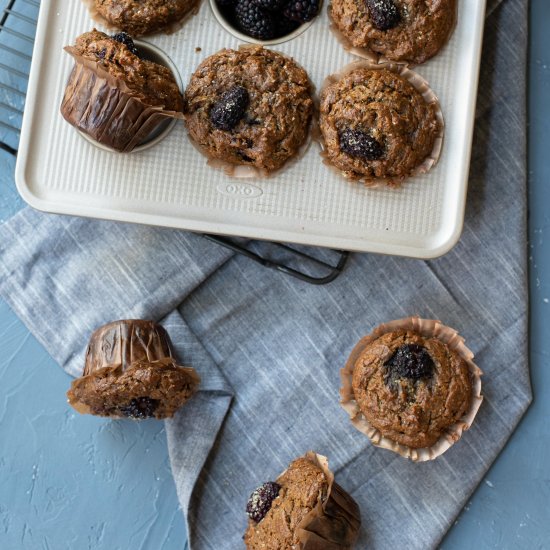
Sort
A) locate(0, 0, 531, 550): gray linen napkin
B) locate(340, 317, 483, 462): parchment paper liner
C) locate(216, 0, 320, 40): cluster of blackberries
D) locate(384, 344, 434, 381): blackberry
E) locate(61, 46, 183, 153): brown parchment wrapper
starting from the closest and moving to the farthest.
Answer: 1. locate(61, 46, 183, 153): brown parchment wrapper
2. locate(216, 0, 320, 40): cluster of blackberries
3. locate(384, 344, 434, 381): blackberry
4. locate(340, 317, 483, 462): parchment paper liner
5. locate(0, 0, 531, 550): gray linen napkin

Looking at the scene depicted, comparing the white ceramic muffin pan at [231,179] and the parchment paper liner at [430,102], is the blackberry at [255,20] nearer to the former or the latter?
the white ceramic muffin pan at [231,179]

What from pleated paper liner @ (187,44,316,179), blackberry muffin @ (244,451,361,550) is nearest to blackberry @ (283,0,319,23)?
pleated paper liner @ (187,44,316,179)

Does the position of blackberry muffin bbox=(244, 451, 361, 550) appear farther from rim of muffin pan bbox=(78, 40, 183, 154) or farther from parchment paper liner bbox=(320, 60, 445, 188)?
rim of muffin pan bbox=(78, 40, 183, 154)

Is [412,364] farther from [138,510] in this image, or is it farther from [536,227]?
[138,510]

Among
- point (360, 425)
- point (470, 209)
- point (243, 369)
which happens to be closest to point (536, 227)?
point (470, 209)

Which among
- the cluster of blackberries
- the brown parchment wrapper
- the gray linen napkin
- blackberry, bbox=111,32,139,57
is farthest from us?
the gray linen napkin

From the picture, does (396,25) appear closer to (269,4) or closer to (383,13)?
(383,13)

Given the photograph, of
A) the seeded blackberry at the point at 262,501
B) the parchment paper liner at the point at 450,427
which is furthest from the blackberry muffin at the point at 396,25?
the seeded blackberry at the point at 262,501
